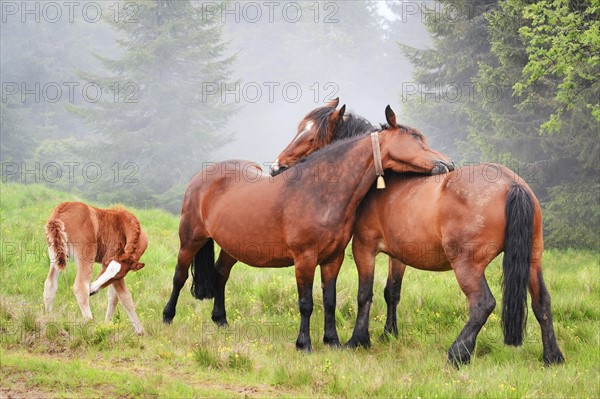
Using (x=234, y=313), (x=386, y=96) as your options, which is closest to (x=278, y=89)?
(x=386, y=96)

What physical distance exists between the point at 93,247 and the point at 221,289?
1.88 metres

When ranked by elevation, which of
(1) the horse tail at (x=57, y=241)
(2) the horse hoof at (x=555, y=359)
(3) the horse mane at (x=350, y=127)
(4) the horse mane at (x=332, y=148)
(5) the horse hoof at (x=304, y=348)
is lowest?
(5) the horse hoof at (x=304, y=348)

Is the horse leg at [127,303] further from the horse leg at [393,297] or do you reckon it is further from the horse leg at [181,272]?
the horse leg at [393,297]

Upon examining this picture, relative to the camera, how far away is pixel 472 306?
5.42 metres

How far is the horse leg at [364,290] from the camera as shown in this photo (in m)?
6.52

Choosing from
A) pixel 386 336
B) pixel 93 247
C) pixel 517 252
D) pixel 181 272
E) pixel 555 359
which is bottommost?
pixel 386 336

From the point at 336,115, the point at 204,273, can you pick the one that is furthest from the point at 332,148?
the point at 204,273

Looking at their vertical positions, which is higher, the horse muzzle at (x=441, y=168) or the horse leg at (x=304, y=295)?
the horse muzzle at (x=441, y=168)

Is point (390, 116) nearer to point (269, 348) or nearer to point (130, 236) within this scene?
point (269, 348)

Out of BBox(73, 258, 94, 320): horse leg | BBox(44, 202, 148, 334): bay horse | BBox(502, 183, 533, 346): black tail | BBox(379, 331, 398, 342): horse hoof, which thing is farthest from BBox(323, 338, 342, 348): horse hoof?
BBox(73, 258, 94, 320): horse leg

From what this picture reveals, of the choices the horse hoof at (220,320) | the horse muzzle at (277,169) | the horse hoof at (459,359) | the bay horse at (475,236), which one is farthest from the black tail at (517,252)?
the horse hoof at (220,320)

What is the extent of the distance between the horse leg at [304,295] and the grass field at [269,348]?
175mm

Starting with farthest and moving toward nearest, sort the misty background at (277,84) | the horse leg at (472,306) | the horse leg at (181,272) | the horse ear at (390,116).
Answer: the misty background at (277,84) < the horse leg at (181,272) < the horse ear at (390,116) < the horse leg at (472,306)

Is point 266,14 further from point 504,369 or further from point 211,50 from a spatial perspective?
point 504,369
